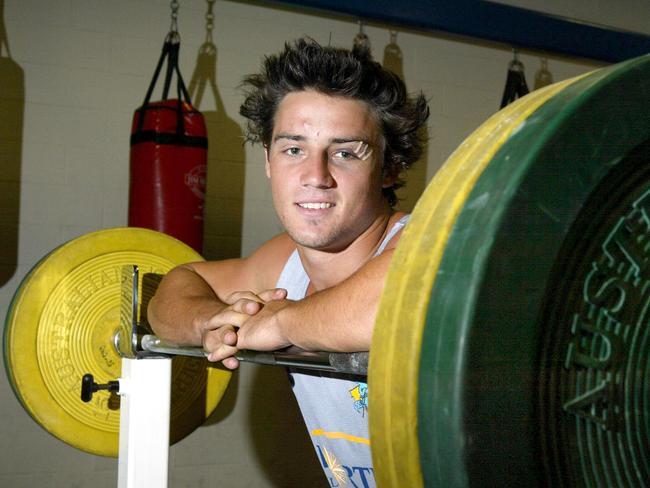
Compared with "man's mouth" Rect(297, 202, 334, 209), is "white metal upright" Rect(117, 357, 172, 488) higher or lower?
Answer: lower

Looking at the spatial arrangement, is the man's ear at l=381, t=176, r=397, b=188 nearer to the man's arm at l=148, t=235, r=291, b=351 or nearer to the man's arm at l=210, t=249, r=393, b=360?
the man's arm at l=148, t=235, r=291, b=351

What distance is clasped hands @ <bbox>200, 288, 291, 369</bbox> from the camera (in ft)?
3.93

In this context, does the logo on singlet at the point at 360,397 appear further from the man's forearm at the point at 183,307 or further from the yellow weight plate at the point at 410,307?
the yellow weight plate at the point at 410,307

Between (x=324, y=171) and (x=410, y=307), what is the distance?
37.9 inches

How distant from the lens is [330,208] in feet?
5.40

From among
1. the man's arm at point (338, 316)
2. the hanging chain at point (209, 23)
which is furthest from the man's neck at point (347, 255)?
the hanging chain at point (209, 23)

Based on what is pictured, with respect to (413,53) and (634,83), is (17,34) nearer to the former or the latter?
(413,53)

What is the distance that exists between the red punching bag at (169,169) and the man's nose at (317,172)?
4.70 feet

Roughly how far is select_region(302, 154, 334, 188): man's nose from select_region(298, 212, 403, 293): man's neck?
0.64 ft

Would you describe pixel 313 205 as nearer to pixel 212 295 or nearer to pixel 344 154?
pixel 344 154

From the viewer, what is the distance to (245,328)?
1.28 metres

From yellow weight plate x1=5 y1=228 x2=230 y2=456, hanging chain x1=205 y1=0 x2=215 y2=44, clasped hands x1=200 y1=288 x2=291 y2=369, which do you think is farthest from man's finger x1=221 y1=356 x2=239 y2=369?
hanging chain x1=205 y1=0 x2=215 y2=44

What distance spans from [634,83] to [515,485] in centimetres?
37

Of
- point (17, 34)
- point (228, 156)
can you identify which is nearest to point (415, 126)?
point (228, 156)
